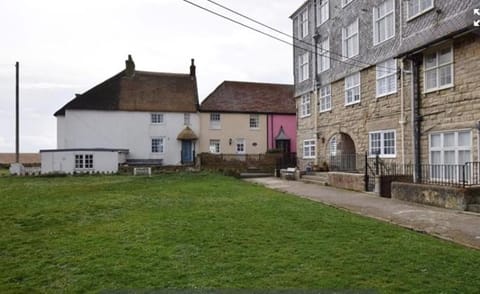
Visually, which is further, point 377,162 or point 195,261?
point 377,162

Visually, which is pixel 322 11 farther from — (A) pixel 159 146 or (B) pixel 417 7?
(A) pixel 159 146

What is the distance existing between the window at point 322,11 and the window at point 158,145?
1755cm

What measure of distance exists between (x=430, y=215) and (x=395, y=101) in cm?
815

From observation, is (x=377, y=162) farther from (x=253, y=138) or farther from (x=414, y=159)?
(x=253, y=138)

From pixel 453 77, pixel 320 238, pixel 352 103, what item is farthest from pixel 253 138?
pixel 320 238

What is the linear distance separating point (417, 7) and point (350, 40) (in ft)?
18.4

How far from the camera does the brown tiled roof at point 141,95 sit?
34312 mm

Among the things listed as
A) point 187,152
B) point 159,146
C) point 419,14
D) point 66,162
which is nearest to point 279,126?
point 187,152

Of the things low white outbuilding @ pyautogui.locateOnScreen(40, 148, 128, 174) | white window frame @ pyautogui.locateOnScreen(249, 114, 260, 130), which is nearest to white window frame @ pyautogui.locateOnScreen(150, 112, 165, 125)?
low white outbuilding @ pyautogui.locateOnScreen(40, 148, 128, 174)

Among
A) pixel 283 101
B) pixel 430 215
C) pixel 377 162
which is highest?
pixel 283 101

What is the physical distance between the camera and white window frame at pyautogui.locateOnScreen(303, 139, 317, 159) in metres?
25.5

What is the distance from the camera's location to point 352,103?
67.6 ft

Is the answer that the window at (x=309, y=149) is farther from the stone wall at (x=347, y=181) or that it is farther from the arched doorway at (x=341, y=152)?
the stone wall at (x=347, y=181)

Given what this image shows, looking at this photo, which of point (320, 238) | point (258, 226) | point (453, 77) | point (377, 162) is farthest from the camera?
point (377, 162)
